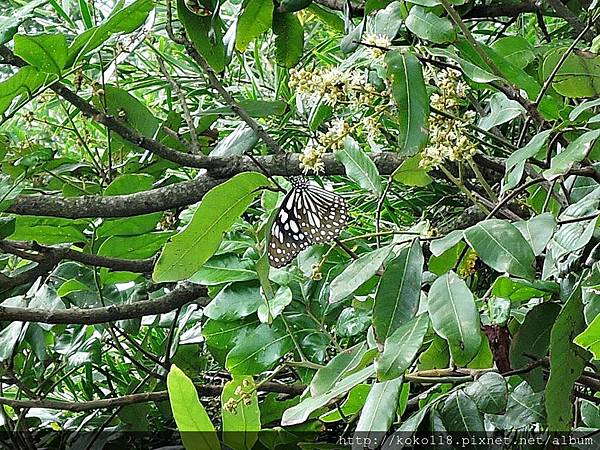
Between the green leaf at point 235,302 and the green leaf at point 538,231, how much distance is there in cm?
33

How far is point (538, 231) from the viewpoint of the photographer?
0.51m

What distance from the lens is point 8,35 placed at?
645 mm

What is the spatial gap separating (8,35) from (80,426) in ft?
1.74

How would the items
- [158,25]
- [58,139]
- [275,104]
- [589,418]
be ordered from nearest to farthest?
[589,418] < [275,104] < [158,25] < [58,139]

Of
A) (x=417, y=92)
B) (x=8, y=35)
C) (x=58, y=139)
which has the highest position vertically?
(x=8, y=35)

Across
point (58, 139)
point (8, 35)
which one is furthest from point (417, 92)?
point (58, 139)

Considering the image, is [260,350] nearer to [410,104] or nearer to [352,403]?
[352,403]

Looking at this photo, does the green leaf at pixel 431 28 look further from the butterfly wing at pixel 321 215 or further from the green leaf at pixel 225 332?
the green leaf at pixel 225 332

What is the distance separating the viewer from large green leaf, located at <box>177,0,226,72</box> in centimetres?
76

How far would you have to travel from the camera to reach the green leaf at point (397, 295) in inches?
20.0

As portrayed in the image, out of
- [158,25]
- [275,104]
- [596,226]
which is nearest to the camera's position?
[596,226]

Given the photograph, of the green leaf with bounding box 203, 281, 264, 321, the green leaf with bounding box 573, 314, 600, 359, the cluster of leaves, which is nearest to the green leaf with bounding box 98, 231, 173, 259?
the cluster of leaves

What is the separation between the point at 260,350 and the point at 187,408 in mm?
217

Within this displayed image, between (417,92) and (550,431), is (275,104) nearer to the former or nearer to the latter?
(417,92)
